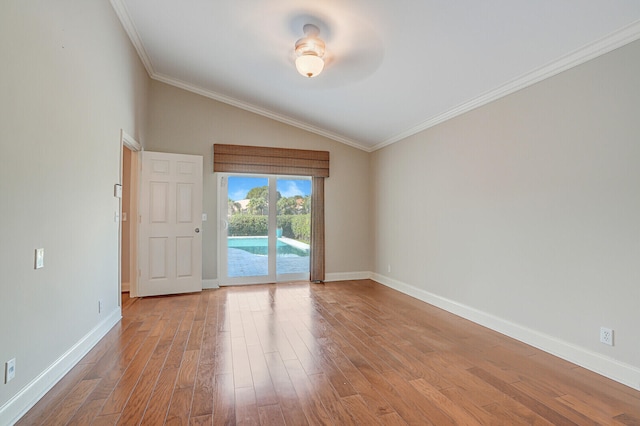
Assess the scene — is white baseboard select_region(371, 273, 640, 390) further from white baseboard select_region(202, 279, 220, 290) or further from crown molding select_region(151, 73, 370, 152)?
white baseboard select_region(202, 279, 220, 290)

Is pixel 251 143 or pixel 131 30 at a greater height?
pixel 131 30

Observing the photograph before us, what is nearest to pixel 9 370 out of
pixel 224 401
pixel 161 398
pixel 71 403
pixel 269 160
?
pixel 71 403

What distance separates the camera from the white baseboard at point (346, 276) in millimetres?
5797

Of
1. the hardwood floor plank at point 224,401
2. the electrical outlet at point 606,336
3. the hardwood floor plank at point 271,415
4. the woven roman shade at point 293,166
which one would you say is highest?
the woven roman shade at point 293,166

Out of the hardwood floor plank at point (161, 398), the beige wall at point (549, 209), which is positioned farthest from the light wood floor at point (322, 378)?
the beige wall at point (549, 209)

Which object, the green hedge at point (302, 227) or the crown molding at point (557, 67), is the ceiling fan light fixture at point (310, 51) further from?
the green hedge at point (302, 227)

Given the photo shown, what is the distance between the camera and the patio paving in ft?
17.7

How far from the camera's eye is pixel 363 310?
402 cm

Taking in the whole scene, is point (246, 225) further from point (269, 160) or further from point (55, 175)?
point (55, 175)

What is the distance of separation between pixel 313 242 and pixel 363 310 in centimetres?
192

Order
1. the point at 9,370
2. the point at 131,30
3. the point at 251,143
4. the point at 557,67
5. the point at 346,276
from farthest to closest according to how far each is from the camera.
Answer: the point at 346,276, the point at 251,143, the point at 131,30, the point at 557,67, the point at 9,370

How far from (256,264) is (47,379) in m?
3.49

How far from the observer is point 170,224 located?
4.79m

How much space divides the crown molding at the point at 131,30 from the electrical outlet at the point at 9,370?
330cm
